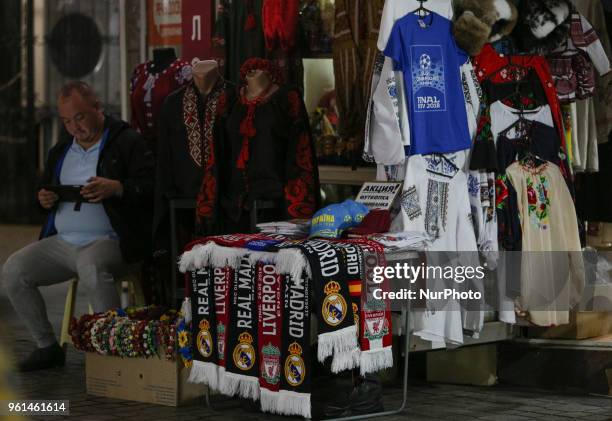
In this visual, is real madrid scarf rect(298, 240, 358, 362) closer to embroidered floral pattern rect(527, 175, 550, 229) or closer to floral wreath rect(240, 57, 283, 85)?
floral wreath rect(240, 57, 283, 85)

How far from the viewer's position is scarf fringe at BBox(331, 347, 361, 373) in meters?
4.00

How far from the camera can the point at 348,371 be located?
173 inches

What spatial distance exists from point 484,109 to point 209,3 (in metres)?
2.05

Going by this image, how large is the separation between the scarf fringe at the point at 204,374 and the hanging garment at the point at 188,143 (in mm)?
1038

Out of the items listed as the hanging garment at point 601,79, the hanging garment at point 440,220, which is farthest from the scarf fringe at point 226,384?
the hanging garment at point 601,79

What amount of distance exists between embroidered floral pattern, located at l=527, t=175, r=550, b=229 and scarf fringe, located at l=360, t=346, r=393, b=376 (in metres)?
1.33

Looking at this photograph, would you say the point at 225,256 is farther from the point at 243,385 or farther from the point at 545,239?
the point at 545,239

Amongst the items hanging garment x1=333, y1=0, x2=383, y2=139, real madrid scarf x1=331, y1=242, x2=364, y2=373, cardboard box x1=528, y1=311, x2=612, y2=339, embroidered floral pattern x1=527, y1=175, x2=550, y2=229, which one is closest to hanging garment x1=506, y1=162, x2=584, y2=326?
embroidered floral pattern x1=527, y1=175, x2=550, y2=229

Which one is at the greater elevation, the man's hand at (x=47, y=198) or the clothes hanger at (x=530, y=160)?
the clothes hanger at (x=530, y=160)

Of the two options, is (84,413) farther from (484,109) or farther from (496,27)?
(496,27)

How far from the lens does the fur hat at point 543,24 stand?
5191mm

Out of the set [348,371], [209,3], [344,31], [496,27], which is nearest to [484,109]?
[496,27]

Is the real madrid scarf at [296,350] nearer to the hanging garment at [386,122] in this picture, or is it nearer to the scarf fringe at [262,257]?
the scarf fringe at [262,257]

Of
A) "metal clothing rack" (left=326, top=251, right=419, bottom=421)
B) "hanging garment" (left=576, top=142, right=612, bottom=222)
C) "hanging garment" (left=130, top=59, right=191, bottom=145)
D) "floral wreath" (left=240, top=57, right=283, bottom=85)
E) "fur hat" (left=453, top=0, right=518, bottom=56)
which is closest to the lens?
"metal clothing rack" (left=326, top=251, right=419, bottom=421)
